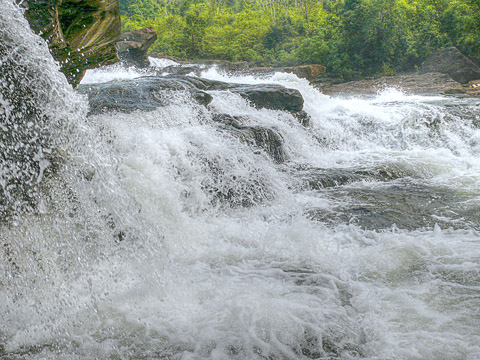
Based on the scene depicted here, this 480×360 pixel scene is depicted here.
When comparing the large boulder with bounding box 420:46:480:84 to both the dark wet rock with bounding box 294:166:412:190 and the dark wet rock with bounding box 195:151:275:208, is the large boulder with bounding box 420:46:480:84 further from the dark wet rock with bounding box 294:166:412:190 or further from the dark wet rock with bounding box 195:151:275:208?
the dark wet rock with bounding box 195:151:275:208

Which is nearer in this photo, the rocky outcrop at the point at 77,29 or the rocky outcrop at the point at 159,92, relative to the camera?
the rocky outcrop at the point at 77,29

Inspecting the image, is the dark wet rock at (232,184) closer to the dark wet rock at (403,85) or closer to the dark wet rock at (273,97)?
the dark wet rock at (273,97)

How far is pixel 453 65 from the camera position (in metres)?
19.7

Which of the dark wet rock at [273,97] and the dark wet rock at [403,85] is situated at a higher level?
the dark wet rock at [273,97]

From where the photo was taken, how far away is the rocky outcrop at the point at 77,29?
345 cm

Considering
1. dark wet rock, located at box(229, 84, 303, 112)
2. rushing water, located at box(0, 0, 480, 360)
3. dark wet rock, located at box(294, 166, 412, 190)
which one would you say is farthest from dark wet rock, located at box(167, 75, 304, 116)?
rushing water, located at box(0, 0, 480, 360)

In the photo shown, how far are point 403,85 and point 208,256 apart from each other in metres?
18.1

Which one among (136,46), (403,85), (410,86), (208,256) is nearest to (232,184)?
(208,256)

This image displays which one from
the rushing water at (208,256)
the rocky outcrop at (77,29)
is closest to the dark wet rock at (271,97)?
the rushing water at (208,256)

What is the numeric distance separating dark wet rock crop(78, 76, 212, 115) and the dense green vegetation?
18777mm

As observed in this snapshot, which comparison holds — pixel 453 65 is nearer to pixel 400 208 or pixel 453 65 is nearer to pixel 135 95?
pixel 400 208

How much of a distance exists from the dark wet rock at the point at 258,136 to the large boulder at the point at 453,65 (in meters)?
15.9

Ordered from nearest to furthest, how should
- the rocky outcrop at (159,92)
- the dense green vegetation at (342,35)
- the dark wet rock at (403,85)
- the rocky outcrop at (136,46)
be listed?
the rocky outcrop at (159,92) → the dark wet rock at (403,85) → the rocky outcrop at (136,46) → the dense green vegetation at (342,35)

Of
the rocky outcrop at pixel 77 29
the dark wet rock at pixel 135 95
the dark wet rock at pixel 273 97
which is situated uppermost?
the rocky outcrop at pixel 77 29
